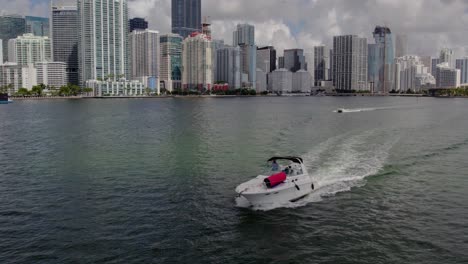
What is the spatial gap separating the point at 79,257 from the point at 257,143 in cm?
4196

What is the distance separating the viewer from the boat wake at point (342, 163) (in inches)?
1396

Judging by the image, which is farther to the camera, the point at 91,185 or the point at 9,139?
the point at 9,139

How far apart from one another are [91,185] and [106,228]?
1109 cm

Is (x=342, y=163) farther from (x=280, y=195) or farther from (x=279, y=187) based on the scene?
(x=279, y=187)

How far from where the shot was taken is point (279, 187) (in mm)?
31672

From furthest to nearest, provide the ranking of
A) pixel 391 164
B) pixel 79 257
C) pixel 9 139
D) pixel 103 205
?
pixel 9 139 < pixel 391 164 < pixel 103 205 < pixel 79 257

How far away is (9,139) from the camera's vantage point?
70688mm

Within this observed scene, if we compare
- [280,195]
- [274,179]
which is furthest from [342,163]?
[274,179]

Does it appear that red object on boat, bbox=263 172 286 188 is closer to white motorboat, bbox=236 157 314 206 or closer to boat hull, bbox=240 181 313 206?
white motorboat, bbox=236 157 314 206

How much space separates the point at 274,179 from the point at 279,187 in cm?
70

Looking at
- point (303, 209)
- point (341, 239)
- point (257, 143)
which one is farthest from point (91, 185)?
point (257, 143)

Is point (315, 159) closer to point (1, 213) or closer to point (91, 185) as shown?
point (91, 185)

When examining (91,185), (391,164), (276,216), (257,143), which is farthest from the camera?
(257,143)

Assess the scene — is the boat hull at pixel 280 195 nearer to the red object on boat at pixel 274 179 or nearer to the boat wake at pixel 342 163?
the boat wake at pixel 342 163
